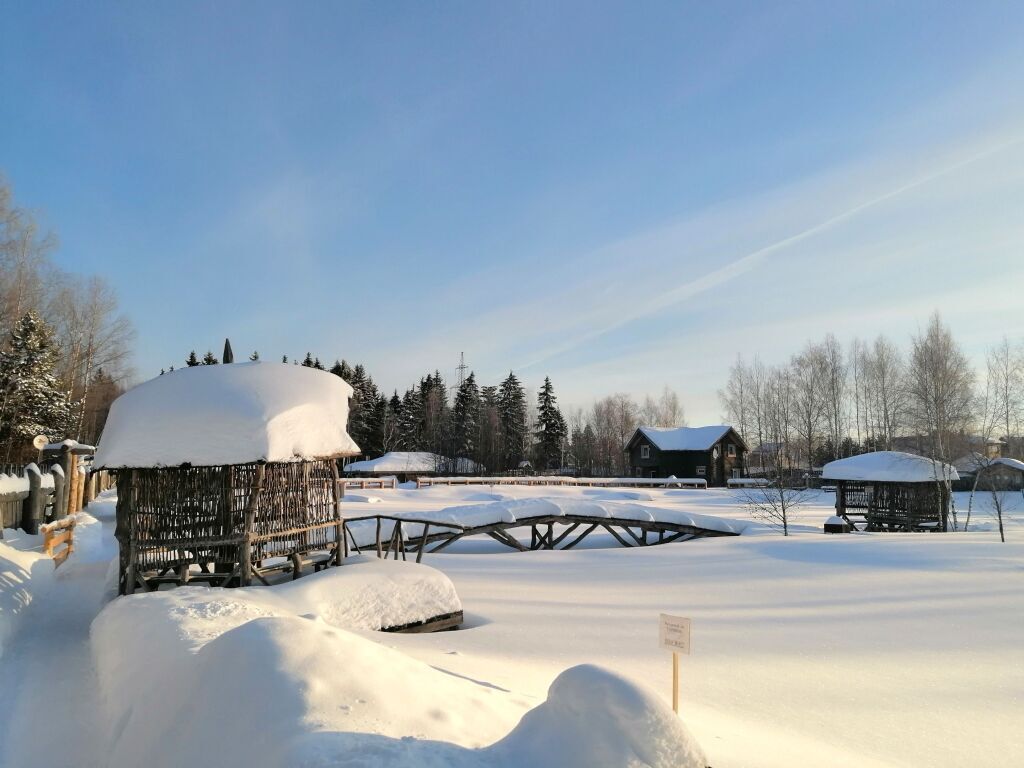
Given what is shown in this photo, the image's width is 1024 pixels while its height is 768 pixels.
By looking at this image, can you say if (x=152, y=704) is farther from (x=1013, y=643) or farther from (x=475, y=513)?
(x=475, y=513)

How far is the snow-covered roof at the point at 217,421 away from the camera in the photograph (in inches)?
354

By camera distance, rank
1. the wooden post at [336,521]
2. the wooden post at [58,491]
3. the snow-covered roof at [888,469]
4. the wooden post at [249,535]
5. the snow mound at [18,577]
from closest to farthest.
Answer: the snow mound at [18,577], the wooden post at [249,535], the wooden post at [336,521], the wooden post at [58,491], the snow-covered roof at [888,469]

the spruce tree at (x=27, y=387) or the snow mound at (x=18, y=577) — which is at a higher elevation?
the spruce tree at (x=27, y=387)

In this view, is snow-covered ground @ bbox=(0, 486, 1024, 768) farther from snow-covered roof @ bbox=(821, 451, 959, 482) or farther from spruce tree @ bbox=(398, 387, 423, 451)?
spruce tree @ bbox=(398, 387, 423, 451)

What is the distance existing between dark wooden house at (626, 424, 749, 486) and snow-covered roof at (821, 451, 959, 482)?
2704 cm

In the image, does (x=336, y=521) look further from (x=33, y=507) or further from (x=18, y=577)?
(x=33, y=507)

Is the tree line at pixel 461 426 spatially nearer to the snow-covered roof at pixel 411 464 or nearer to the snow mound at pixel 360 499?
the snow-covered roof at pixel 411 464

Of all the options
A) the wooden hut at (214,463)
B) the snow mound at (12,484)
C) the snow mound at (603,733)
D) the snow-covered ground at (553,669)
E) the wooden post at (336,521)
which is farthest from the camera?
the snow mound at (12,484)

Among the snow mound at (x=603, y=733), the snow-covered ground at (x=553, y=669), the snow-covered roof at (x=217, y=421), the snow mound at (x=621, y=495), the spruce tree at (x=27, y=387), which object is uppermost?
the spruce tree at (x=27, y=387)

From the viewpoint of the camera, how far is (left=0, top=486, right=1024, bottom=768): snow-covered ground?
11.5 feet

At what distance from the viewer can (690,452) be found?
5128cm

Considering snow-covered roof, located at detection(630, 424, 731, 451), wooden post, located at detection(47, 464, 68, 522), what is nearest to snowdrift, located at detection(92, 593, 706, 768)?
wooden post, located at detection(47, 464, 68, 522)

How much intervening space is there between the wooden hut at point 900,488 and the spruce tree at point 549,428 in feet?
148

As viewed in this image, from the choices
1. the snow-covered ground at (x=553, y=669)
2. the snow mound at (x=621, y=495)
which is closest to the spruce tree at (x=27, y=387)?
the snow-covered ground at (x=553, y=669)
